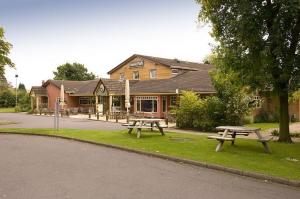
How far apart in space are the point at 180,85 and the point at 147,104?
4265 mm

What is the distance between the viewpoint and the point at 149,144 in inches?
593

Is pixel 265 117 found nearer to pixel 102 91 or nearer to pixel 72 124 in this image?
pixel 72 124

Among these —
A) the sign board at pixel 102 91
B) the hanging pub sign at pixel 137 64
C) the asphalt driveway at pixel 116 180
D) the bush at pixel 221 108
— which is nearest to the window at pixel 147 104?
the sign board at pixel 102 91

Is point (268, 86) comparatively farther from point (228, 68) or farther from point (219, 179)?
point (219, 179)

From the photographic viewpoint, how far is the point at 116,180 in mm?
8898

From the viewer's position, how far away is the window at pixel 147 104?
3720 cm

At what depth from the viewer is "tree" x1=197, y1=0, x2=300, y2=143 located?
13812 millimetres

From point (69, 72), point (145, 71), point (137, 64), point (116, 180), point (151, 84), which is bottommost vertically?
point (116, 180)

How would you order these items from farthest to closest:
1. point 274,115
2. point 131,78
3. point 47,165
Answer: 1. point 131,78
2. point 274,115
3. point 47,165

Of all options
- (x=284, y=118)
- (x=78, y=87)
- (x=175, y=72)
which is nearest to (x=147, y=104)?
(x=175, y=72)

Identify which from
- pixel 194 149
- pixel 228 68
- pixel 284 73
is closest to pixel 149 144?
pixel 194 149

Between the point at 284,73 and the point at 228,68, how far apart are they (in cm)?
247

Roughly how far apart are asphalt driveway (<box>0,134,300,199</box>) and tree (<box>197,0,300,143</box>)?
5522mm

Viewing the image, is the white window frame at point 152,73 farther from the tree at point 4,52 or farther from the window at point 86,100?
the tree at point 4,52
